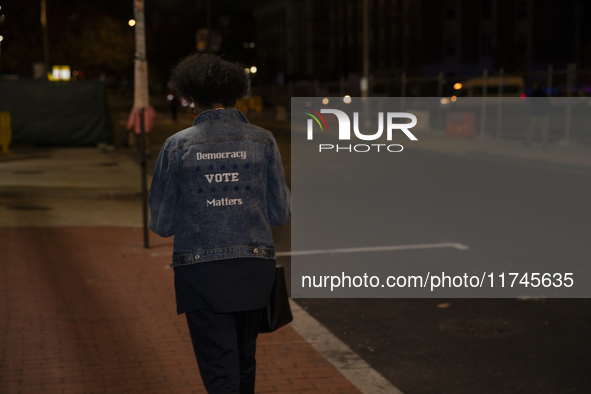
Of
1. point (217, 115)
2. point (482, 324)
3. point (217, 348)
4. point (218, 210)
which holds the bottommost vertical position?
point (482, 324)

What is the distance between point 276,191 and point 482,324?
3.07 m

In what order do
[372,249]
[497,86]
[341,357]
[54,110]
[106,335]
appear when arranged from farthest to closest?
[497,86] < [54,110] < [372,249] < [106,335] < [341,357]

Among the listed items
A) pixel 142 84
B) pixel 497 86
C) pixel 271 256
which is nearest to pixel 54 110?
pixel 142 84

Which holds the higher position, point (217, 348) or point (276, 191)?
point (276, 191)

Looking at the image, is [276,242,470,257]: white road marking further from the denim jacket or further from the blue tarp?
the blue tarp

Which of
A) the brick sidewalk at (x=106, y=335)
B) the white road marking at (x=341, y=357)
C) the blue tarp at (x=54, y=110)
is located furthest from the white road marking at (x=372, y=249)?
the blue tarp at (x=54, y=110)

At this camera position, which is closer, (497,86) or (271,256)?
(271,256)

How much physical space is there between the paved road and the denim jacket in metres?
1.87

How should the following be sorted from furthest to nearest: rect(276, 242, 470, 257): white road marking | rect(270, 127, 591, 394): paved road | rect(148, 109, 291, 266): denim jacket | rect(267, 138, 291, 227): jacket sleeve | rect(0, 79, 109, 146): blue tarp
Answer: rect(0, 79, 109, 146): blue tarp, rect(276, 242, 470, 257): white road marking, rect(270, 127, 591, 394): paved road, rect(267, 138, 291, 227): jacket sleeve, rect(148, 109, 291, 266): denim jacket

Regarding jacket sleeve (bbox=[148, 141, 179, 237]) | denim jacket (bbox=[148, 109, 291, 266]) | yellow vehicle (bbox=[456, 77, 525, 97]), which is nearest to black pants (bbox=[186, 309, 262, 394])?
denim jacket (bbox=[148, 109, 291, 266])

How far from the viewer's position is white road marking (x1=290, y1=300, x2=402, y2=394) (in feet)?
14.4

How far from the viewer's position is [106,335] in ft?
17.3

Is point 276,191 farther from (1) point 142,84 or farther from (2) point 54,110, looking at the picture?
(2) point 54,110

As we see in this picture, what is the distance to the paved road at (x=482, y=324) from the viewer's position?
4.54 m
